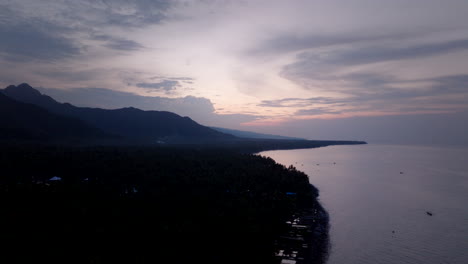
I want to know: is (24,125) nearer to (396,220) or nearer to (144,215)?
(144,215)

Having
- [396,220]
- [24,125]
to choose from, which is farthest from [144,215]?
[24,125]

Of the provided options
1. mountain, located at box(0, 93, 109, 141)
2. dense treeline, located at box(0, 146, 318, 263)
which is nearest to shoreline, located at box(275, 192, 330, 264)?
dense treeline, located at box(0, 146, 318, 263)

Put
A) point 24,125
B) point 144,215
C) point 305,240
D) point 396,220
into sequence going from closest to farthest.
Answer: point 305,240 < point 144,215 < point 396,220 < point 24,125

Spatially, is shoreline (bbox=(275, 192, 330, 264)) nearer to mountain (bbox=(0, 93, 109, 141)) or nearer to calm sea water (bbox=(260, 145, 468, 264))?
calm sea water (bbox=(260, 145, 468, 264))

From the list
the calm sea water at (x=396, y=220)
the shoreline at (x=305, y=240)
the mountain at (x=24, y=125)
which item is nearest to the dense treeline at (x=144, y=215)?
the shoreline at (x=305, y=240)

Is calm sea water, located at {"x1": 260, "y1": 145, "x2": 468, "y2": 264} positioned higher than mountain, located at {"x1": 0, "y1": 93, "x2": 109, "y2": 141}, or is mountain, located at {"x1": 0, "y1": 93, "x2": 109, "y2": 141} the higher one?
mountain, located at {"x1": 0, "y1": 93, "x2": 109, "y2": 141}

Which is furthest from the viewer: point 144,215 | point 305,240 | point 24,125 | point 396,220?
point 24,125

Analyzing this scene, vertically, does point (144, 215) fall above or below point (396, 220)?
above

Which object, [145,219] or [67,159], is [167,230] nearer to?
[145,219]
